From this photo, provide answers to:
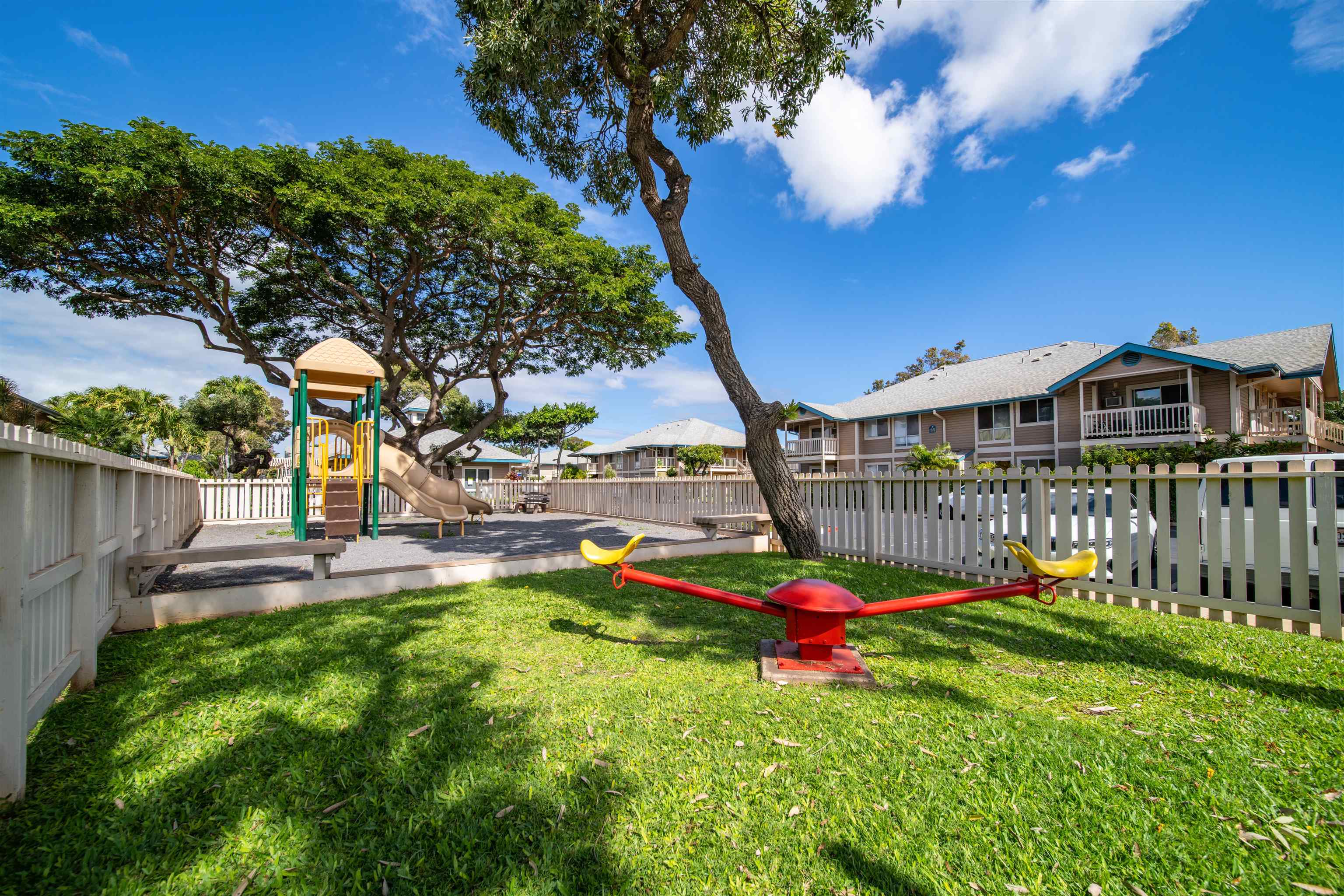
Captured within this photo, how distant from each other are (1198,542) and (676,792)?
525 centimetres

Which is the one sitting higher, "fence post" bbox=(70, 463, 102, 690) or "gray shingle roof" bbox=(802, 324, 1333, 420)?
"gray shingle roof" bbox=(802, 324, 1333, 420)

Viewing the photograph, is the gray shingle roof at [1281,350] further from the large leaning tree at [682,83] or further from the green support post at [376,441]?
the green support post at [376,441]

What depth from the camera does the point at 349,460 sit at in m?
13.0

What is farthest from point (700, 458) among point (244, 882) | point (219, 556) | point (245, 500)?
point (244, 882)

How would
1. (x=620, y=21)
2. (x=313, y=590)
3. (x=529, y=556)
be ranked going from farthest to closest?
(x=620, y=21)
(x=529, y=556)
(x=313, y=590)

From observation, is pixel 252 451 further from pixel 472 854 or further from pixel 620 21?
pixel 472 854

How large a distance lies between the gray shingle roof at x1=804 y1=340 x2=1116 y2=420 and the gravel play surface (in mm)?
19652

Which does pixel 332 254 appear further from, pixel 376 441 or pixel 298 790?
pixel 298 790

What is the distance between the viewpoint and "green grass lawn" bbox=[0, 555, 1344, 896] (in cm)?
163

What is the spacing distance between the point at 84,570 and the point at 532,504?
704 inches

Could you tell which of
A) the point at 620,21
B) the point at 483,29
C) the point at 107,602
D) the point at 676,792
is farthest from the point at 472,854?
the point at 620,21

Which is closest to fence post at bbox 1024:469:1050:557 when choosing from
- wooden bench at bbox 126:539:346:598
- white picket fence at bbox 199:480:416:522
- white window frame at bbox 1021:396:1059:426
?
wooden bench at bbox 126:539:346:598

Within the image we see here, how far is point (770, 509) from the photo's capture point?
7.52 m

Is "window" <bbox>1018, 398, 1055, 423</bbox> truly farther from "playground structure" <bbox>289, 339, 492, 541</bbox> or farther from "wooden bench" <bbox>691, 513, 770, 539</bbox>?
"playground structure" <bbox>289, 339, 492, 541</bbox>
